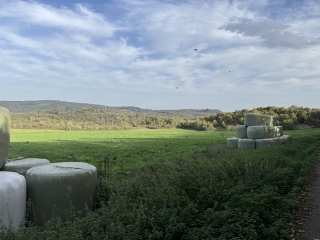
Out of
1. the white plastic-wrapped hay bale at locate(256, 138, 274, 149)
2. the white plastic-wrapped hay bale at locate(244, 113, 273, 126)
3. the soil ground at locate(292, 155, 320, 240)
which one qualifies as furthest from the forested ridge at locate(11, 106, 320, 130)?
the soil ground at locate(292, 155, 320, 240)

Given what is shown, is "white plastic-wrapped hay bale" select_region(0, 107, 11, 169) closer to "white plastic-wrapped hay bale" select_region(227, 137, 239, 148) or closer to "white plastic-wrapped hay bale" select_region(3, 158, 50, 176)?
"white plastic-wrapped hay bale" select_region(3, 158, 50, 176)

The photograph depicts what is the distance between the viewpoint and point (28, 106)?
120938 mm

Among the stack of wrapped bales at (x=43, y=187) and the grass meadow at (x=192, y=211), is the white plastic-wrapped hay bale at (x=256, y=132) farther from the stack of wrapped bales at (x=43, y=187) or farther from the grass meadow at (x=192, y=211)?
Answer: the stack of wrapped bales at (x=43, y=187)

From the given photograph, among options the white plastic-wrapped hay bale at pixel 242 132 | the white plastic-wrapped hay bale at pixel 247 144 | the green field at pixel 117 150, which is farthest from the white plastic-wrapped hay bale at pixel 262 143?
the green field at pixel 117 150

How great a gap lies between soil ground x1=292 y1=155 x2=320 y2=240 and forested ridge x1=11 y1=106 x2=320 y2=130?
66.5ft

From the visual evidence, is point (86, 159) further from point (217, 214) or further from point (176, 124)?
point (176, 124)

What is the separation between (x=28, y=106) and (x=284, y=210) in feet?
410

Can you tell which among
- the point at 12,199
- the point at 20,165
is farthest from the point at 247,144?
the point at 12,199

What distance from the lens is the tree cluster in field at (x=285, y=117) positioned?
179 feet

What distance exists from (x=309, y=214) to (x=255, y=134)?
53.0 ft

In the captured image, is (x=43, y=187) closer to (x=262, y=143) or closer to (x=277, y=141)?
(x=262, y=143)

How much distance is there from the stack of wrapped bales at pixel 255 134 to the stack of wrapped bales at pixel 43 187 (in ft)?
55.0

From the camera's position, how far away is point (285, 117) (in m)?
55.2

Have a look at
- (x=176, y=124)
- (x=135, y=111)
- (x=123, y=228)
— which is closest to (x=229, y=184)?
(x=123, y=228)
